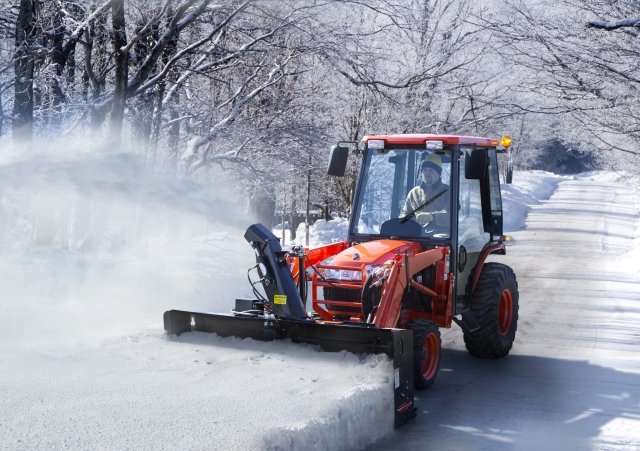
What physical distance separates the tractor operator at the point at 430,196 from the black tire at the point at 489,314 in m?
0.97

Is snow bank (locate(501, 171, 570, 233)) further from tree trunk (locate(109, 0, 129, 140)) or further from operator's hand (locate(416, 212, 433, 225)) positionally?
operator's hand (locate(416, 212, 433, 225))

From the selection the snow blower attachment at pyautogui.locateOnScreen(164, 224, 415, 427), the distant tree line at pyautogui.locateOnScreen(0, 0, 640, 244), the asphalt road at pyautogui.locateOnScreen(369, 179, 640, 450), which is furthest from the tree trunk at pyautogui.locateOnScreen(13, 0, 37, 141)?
the asphalt road at pyautogui.locateOnScreen(369, 179, 640, 450)

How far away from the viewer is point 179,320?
757 cm

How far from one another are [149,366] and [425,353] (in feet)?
8.10

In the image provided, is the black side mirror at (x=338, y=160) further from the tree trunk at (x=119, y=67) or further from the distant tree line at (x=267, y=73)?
the tree trunk at (x=119, y=67)

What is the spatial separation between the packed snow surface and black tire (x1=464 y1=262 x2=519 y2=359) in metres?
0.21

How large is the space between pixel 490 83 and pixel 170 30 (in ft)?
54.8

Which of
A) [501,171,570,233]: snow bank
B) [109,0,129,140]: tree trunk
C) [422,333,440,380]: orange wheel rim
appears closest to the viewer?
[422,333,440,380]: orange wheel rim

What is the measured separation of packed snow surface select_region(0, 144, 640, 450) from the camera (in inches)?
204

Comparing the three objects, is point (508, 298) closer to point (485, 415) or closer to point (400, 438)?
point (485, 415)

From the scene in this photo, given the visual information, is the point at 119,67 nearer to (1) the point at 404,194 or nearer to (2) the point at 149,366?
(1) the point at 404,194

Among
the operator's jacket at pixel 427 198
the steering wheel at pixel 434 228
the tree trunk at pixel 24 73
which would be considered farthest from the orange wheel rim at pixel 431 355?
the tree trunk at pixel 24 73

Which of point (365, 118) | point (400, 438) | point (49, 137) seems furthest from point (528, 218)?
point (400, 438)

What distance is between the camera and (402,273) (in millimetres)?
7387
